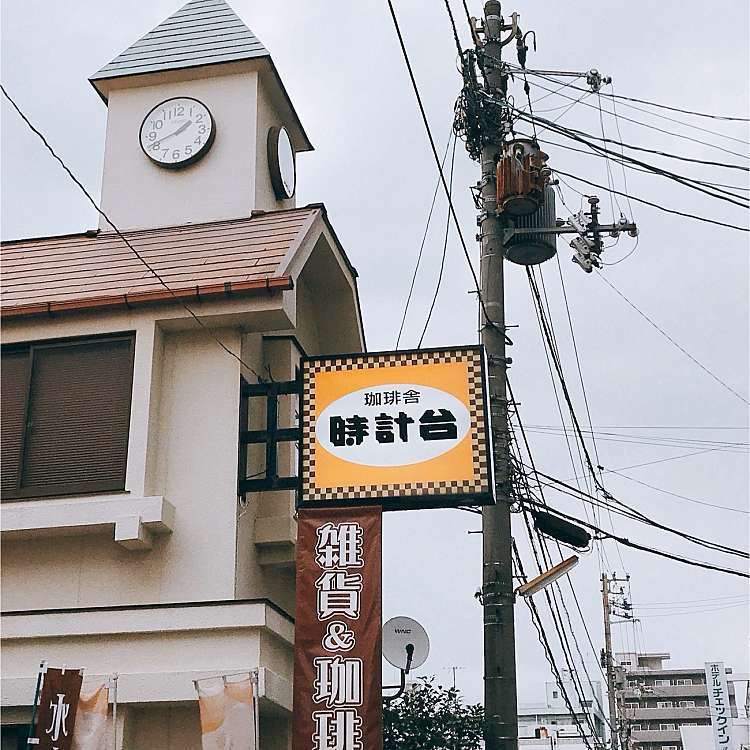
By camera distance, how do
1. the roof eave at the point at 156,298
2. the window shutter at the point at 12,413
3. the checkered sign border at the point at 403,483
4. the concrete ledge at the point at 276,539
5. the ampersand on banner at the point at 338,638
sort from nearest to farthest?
1. the ampersand on banner at the point at 338,638
2. the checkered sign border at the point at 403,483
3. the roof eave at the point at 156,298
4. the window shutter at the point at 12,413
5. the concrete ledge at the point at 276,539

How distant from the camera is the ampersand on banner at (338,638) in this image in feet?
35.8

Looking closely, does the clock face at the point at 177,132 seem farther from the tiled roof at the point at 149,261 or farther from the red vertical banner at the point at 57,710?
the red vertical banner at the point at 57,710

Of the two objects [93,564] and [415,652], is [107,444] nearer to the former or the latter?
[93,564]

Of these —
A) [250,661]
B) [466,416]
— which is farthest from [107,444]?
[466,416]

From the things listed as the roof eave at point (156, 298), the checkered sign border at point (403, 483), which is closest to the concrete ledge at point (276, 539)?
the checkered sign border at point (403, 483)

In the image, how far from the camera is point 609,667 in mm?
40750

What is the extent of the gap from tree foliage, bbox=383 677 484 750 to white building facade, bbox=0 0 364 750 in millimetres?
1972

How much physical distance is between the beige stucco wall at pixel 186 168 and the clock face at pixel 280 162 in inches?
21.2

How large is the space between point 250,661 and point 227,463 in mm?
2281

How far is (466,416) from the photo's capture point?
39.6 ft

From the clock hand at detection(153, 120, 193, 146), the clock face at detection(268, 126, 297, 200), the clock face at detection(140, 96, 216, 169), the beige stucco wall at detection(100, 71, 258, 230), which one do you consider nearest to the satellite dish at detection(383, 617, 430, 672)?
the beige stucco wall at detection(100, 71, 258, 230)

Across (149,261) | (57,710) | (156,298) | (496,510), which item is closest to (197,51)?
(149,261)

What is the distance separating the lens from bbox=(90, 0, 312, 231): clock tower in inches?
624

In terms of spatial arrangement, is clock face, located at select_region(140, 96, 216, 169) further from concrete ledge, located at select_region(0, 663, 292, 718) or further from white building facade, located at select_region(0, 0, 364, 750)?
concrete ledge, located at select_region(0, 663, 292, 718)
